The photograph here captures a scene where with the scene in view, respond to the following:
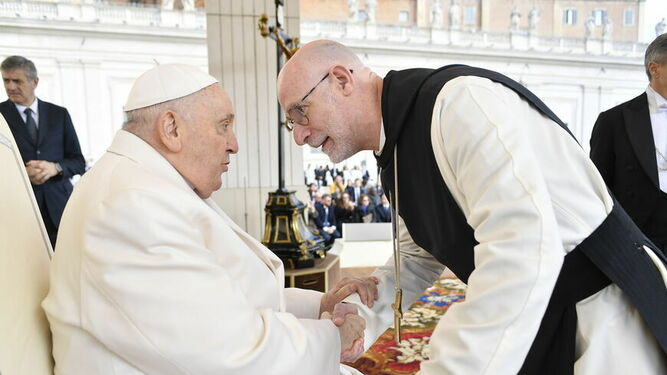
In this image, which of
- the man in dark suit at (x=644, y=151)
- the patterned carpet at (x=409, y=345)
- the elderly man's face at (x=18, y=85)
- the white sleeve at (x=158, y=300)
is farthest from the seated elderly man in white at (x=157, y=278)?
the elderly man's face at (x=18, y=85)

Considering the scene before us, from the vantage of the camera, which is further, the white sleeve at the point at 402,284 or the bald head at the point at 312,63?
the white sleeve at the point at 402,284

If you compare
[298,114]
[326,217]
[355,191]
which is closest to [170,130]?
[298,114]

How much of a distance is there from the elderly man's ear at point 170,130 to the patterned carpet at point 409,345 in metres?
1.63

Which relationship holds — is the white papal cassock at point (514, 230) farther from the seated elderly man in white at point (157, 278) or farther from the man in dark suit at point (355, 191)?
the man in dark suit at point (355, 191)

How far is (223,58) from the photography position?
18.5 feet

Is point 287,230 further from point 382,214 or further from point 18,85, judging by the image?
point 382,214

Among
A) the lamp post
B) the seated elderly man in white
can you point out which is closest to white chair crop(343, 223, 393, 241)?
the lamp post

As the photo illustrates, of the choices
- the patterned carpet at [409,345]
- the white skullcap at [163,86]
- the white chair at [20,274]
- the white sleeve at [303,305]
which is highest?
the white skullcap at [163,86]

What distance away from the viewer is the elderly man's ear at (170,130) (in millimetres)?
1362

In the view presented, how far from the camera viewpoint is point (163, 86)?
1.38 metres

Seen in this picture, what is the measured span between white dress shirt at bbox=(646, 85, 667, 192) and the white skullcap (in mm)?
2596

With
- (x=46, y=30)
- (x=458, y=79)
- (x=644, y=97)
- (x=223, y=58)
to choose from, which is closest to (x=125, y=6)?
(x=46, y=30)

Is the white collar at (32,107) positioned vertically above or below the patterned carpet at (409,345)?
above

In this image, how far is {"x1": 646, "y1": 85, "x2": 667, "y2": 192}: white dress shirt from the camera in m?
2.76
